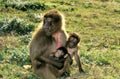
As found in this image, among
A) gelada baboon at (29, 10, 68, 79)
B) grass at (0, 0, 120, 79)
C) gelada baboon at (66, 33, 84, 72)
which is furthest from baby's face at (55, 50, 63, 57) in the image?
grass at (0, 0, 120, 79)

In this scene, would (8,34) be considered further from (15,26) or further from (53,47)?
(53,47)

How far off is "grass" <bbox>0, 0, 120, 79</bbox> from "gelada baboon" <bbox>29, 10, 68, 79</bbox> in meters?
0.35

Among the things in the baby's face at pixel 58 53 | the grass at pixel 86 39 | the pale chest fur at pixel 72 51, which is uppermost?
the baby's face at pixel 58 53

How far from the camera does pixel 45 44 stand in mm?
8062

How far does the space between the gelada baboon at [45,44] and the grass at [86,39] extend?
353 mm

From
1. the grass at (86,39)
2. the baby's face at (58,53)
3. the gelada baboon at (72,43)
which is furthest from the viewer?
the grass at (86,39)

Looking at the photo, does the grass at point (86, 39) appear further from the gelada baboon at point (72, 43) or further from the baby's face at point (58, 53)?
the baby's face at point (58, 53)

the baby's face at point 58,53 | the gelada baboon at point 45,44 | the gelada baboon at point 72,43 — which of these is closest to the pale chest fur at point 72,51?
the gelada baboon at point 72,43

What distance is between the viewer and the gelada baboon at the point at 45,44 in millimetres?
7977

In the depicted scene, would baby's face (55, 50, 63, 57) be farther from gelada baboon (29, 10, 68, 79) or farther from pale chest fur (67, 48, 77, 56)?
pale chest fur (67, 48, 77, 56)

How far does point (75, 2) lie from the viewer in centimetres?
1844

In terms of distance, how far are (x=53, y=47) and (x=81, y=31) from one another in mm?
5531

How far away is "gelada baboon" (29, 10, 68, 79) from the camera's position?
798 centimetres

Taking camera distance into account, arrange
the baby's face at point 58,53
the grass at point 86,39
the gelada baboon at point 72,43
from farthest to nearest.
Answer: the grass at point 86,39 < the gelada baboon at point 72,43 < the baby's face at point 58,53
